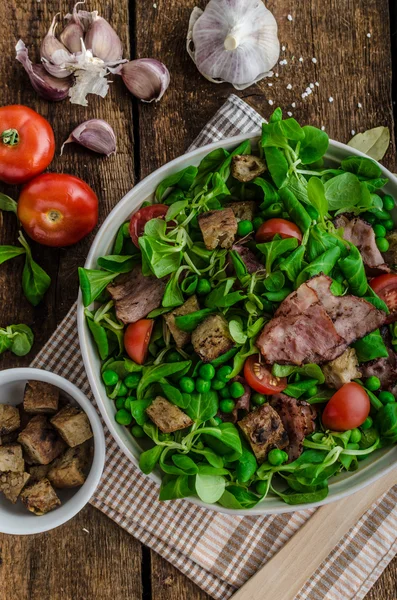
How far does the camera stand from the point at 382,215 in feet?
7.59

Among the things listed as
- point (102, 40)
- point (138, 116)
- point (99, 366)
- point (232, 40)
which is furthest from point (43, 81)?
point (99, 366)

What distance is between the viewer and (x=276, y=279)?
2.09m

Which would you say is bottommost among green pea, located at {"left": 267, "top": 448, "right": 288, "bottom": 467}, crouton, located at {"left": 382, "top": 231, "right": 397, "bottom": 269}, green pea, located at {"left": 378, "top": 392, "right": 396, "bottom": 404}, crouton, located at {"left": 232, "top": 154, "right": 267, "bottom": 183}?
green pea, located at {"left": 267, "top": 448, "right": 288, "bottom": 467}

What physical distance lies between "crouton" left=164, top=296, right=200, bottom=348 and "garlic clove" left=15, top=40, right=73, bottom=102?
1.06 meters

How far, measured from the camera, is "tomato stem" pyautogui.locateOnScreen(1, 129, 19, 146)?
8.04 feet

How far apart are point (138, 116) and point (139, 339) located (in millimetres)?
1016

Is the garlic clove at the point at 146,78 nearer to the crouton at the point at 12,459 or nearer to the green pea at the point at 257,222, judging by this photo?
the green pea at the point at 257,222

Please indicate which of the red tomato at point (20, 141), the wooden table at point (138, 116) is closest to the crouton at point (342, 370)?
the wooden table at point (138, 116)

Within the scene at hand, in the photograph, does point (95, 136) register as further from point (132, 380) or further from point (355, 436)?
point (355, 436)

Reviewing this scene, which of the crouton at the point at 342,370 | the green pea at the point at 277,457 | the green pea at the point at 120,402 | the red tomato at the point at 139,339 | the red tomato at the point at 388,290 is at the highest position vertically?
the red tomato at the point at 388,290

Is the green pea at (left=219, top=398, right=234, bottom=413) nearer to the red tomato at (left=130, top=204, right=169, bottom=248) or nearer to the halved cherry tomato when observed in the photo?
the halved cherry tomato

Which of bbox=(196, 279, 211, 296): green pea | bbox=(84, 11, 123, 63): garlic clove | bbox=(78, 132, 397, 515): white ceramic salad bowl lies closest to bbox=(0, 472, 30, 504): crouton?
bbox=(78, 132, 397, 515): white ceramic salad bowl

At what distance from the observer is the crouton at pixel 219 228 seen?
6.83 ft

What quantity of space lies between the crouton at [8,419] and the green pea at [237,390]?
0.86 meters
